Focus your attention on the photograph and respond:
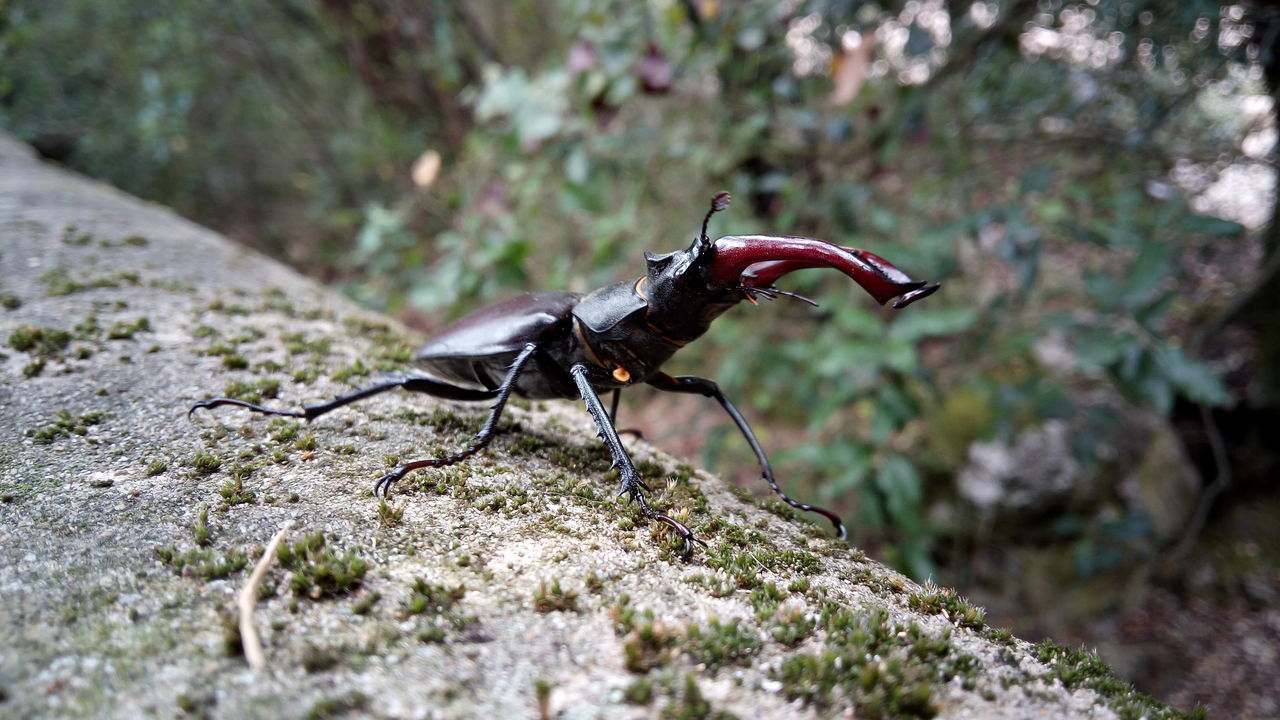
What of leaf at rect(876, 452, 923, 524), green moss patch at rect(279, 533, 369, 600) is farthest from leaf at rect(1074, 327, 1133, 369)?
green moss patch at rect(279, 533, 369, 600)

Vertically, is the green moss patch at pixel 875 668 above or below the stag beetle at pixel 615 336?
below

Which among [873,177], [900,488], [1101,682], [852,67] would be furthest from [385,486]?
[873,177]

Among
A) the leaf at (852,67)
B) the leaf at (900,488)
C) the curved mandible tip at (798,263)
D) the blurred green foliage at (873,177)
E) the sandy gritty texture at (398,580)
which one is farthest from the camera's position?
the leaf at (852,67)

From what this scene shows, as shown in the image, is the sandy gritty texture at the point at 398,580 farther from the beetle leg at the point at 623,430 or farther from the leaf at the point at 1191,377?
the leaf at the point at 1191,377

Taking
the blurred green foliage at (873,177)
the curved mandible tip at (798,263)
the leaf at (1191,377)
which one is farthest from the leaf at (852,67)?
the curved mandible tip at (798,263)

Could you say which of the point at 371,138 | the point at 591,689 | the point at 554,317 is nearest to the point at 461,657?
the point at 591,689

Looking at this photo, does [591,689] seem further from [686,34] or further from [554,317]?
[686,34]
